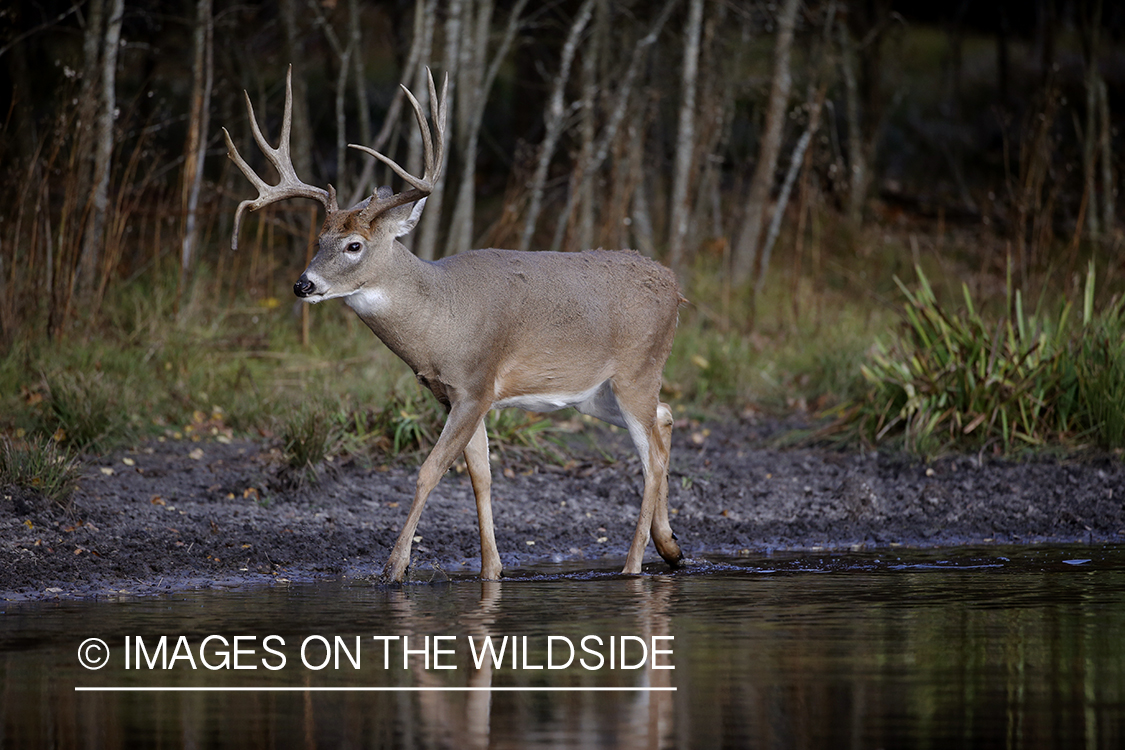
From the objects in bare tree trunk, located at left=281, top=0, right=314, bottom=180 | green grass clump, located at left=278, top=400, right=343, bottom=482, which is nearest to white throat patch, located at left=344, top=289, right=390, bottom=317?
green grass clump, located at left=278, top=400, right=343, bottom=482

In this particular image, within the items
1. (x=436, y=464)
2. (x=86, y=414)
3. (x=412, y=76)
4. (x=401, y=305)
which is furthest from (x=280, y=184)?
(x=412, y=76)

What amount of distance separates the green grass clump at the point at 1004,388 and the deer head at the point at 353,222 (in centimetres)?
425

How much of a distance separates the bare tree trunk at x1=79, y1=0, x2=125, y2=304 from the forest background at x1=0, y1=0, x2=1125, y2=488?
30mm

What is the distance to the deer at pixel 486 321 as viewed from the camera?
700 centimetres

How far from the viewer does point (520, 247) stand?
44.9 feet

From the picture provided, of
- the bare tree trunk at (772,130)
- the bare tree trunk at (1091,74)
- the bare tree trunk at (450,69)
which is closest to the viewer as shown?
the bare tree trunk at (450,69)

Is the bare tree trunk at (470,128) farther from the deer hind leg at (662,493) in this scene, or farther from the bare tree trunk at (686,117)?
the deer hind leg at (662,493)

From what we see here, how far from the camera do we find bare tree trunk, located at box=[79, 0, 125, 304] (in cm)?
1122

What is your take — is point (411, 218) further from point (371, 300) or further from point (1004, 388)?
point (1004, 388)

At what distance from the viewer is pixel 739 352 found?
12766 millimetres

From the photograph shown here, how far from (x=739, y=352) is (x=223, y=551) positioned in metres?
6.30

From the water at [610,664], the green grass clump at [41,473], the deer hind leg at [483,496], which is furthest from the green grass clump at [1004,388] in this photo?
the green grass clump at [41,473]

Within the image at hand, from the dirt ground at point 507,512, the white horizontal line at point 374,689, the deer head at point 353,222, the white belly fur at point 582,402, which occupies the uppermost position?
the deer head at point 353,222

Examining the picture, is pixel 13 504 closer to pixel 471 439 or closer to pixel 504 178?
pixel 471 439
